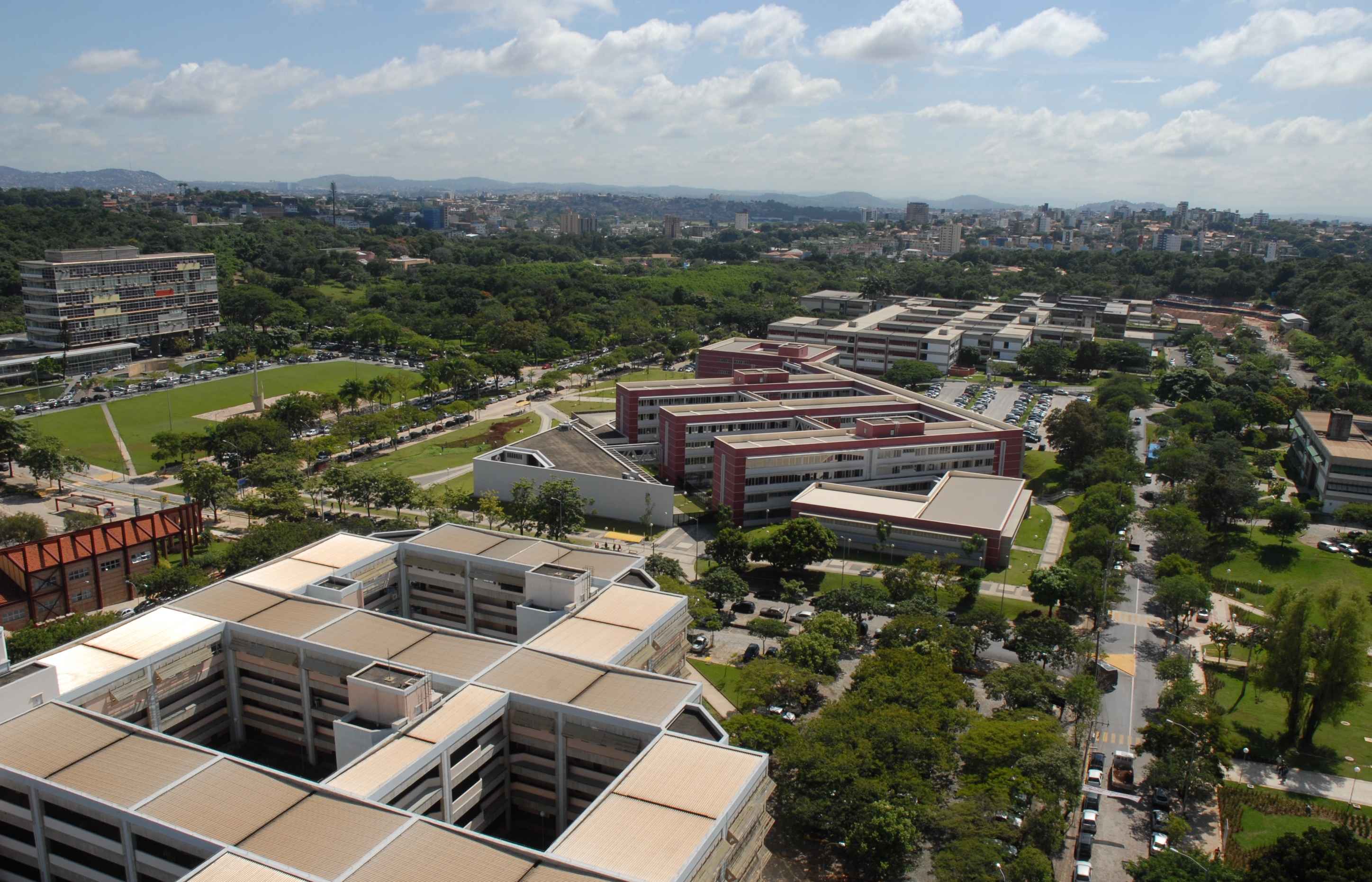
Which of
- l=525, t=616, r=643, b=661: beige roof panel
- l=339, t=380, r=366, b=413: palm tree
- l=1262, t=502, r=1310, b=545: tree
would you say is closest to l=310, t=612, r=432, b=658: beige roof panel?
l=525, t=616, r=643, b=661: beige roof panel

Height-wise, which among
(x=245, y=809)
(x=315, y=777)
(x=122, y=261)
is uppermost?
(x=122, y=261)

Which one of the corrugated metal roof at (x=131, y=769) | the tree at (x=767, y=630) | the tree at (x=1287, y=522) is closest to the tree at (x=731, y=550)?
the tree at (x=767, y=630)

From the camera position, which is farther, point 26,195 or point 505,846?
point 26,195

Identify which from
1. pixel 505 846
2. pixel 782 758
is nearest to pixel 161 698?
pixel 505 846

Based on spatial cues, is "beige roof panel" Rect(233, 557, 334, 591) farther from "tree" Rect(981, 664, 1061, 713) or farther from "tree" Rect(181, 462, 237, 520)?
"tree" Rect(981, 664, 1061, 713)

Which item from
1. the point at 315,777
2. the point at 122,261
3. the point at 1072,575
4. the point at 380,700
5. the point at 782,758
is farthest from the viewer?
the point at 122,261

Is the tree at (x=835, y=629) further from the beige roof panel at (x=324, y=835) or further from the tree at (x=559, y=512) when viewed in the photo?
the beige roof panel at (x=324, y=835)

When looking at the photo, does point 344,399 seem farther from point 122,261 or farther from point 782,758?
point 782,758

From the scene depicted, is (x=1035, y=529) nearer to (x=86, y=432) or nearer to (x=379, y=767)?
(x=379, y=767)
